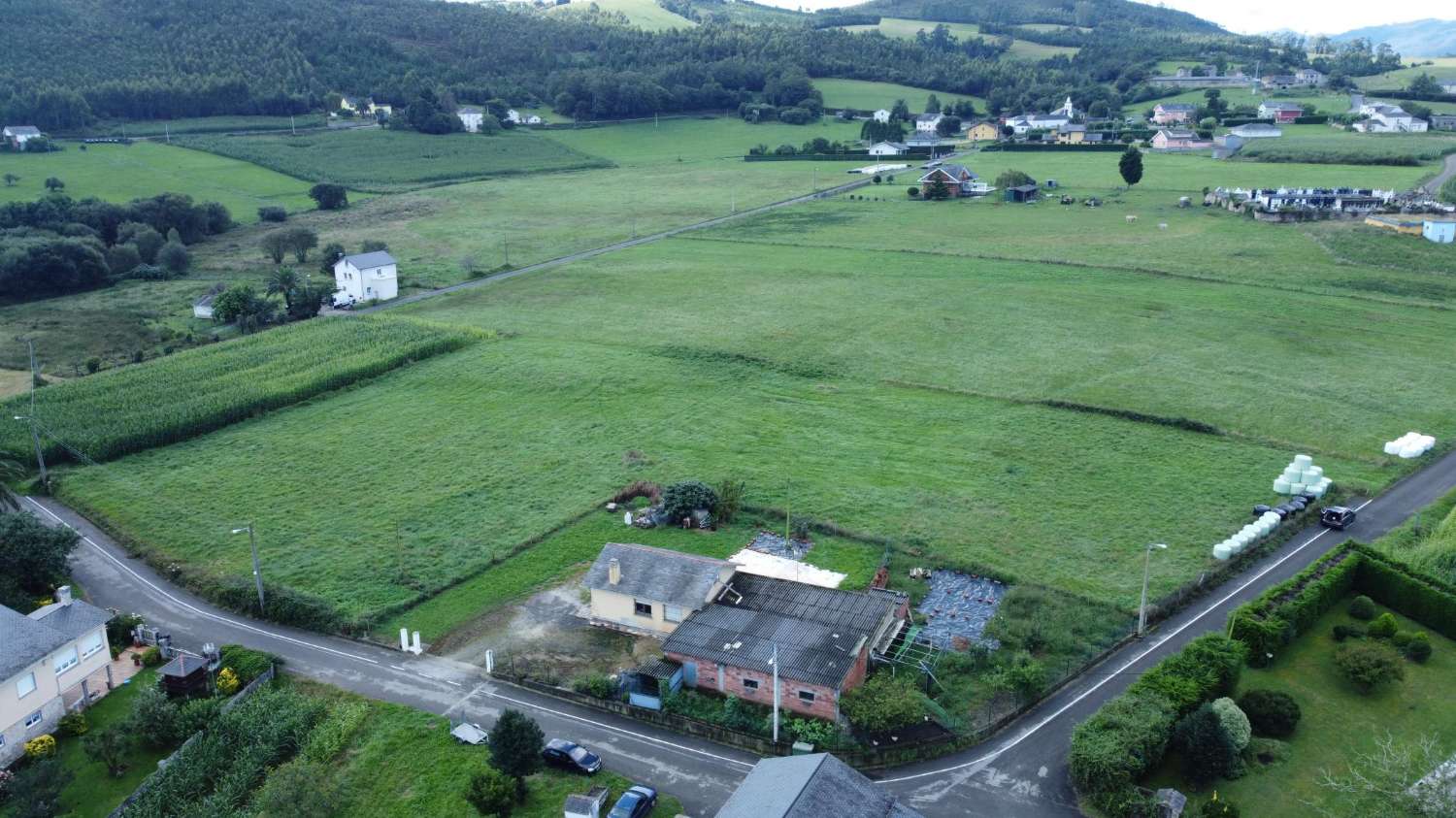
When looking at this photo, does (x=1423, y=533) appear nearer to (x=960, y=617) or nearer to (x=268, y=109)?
(x=960, y=617)

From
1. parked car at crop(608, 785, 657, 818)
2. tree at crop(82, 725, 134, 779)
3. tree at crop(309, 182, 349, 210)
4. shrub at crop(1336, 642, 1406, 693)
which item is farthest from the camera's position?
tree at crop(309, 182, 349, 210)

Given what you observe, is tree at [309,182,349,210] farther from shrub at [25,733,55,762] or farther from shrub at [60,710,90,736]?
shrub at [25,733,55,762]

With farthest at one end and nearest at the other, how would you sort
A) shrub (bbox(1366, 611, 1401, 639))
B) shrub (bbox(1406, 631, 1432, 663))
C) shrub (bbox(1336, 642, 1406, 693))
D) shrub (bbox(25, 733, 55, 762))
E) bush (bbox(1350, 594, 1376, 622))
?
bush (bbox(1350, 594, 1376, 622))
shrub (bbox(1366, 611, 1401, 639))
shrub (bbox(1406, 631, 1432, 663))
shrub (bbox(1336, 642, 1406, 693))
shrub (bbox(25, 733, 55, 762))

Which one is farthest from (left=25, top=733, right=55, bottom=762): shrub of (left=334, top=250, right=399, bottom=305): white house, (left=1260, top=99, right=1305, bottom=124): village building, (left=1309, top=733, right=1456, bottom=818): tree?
(left=1260, top=99, right=1305, bottom=124): village building

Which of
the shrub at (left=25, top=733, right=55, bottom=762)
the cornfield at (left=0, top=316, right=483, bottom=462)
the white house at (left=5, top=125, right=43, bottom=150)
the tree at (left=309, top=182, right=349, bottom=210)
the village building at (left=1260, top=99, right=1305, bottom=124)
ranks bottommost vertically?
the shrub at (left=25, top=733, right=55, bottom=762)

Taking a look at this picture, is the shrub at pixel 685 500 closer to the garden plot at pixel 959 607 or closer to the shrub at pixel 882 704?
the garden plot at pixel 959 607

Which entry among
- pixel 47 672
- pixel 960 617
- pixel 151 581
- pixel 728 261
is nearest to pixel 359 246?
pixel 728 261
